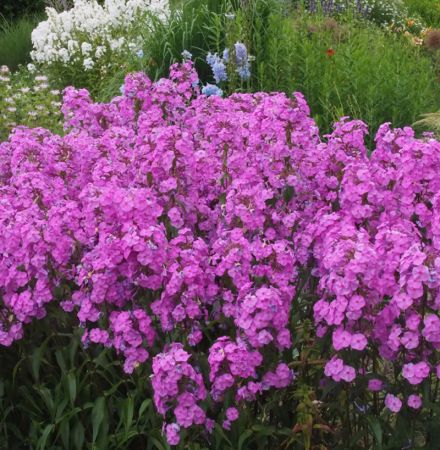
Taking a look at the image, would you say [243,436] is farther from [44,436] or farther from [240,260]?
[44,436]

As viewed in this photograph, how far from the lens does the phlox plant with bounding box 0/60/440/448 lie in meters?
2.68

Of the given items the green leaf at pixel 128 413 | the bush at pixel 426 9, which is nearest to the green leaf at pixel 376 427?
the green leaf at pixel 128 413

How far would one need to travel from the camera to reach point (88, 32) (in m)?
10.1

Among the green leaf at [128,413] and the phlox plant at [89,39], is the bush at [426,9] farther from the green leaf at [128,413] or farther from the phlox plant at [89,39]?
the green leaf at [128,413]

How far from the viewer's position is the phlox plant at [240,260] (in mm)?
2684

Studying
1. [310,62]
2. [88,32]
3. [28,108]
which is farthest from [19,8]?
[310,62]

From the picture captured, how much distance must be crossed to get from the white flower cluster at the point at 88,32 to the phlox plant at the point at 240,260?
19.3 ft

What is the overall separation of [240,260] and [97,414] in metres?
0.85

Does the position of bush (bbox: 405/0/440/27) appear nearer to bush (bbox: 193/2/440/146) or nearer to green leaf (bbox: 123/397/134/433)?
bush (bbox: 193/2/440/146)

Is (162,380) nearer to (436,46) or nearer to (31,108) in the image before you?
(31,108)

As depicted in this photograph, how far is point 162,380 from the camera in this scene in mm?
2611

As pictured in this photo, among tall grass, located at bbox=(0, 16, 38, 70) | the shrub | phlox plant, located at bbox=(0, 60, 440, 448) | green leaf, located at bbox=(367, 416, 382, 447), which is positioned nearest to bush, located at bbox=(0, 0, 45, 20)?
tall grass, located at bbox=(0, 16, 38, 70)

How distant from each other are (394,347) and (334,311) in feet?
0.73

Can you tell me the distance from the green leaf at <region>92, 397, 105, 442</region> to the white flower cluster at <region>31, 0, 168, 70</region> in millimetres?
6884
